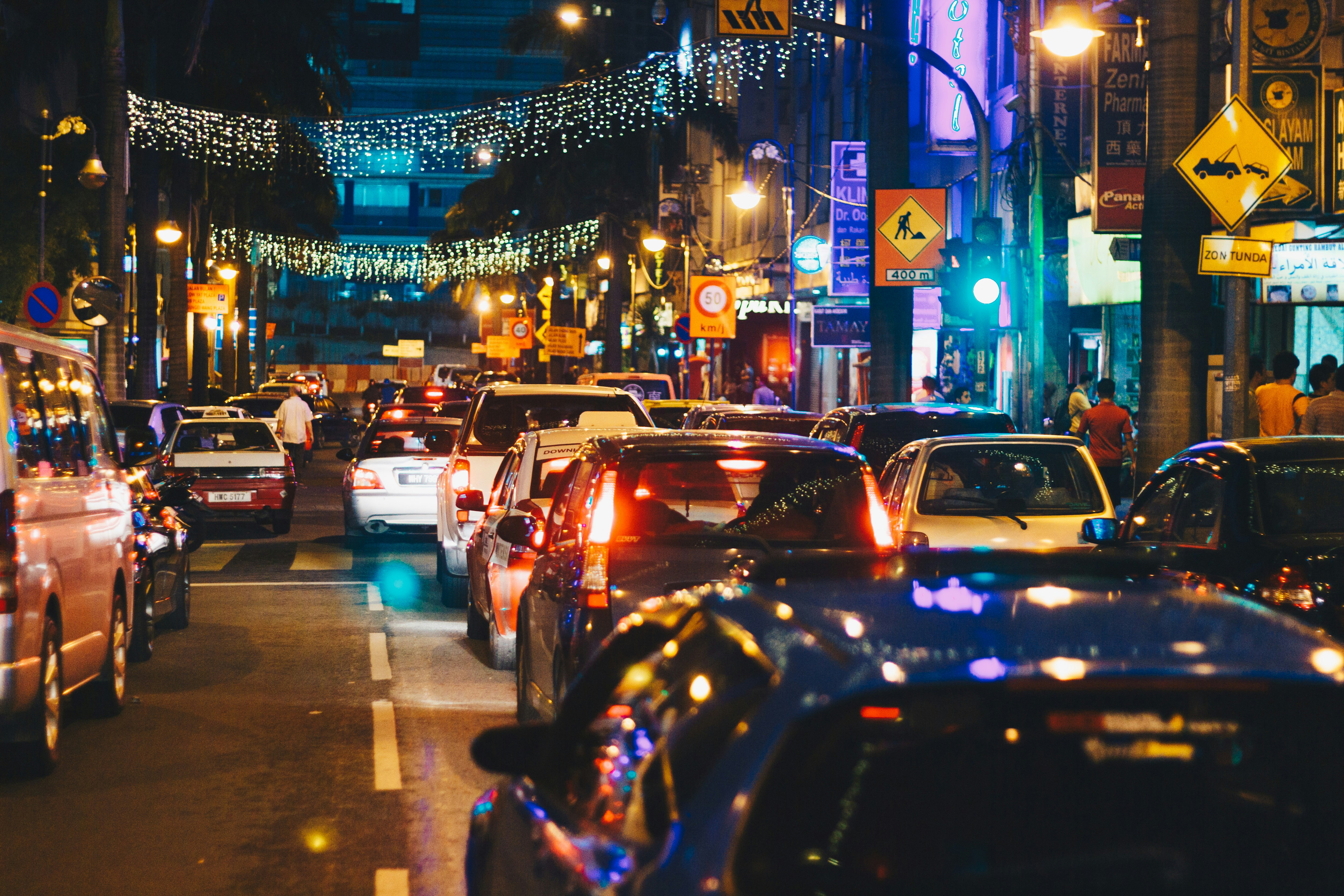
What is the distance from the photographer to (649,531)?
7766mm

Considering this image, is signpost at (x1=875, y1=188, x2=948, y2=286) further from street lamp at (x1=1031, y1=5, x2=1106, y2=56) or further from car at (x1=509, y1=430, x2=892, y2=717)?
car at (x1=509, y1=430, x2=892, y2=717)

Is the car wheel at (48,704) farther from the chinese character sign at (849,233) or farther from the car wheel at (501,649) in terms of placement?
the chinese character sign at (849,233)

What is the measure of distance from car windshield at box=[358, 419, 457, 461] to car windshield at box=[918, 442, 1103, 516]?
8582 millimetres

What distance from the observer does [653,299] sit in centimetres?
6303

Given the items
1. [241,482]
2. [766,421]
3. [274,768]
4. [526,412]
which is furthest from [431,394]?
[274,768]

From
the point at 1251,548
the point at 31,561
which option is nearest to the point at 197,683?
the point at 31,561

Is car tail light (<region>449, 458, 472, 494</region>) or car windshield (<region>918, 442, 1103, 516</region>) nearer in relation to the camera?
car windshield (<region>918, 442, 1103, 516</region>)

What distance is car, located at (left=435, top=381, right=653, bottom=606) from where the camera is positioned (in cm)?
1430

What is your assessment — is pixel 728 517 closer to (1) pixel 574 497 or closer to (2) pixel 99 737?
(1) pixel 574 497

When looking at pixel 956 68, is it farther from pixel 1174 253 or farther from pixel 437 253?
pixel 437 253

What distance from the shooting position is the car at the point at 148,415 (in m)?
22.7

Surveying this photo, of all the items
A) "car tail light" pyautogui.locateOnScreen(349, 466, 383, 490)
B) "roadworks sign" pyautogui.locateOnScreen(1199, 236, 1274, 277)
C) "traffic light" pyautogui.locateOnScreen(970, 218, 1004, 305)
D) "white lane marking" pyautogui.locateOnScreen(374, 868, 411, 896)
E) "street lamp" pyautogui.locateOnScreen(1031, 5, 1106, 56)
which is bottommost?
"white lane marking" pyautogui.locateOnScreen(374, 868, 411, 896)

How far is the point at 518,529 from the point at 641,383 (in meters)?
24.0

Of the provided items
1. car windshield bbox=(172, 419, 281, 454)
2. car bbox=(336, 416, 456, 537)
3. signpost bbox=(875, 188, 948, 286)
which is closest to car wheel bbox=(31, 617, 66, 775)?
car bbox=(336, 416, 456, 537)
